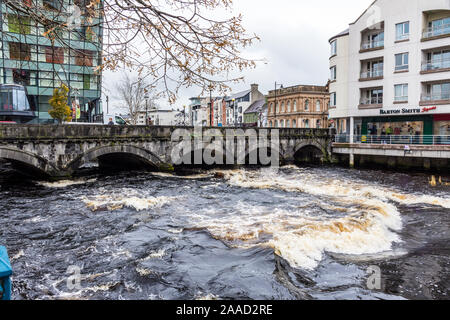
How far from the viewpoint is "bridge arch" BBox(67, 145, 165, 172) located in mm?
24641

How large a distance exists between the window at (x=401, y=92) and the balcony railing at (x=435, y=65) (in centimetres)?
217

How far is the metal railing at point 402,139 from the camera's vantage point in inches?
1216

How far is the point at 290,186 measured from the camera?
74.8 ft

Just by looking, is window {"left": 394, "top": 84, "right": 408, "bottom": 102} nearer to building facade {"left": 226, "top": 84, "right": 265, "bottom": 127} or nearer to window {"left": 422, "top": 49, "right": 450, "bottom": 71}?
window {"left": 422, "top": 49, "right": 450, "bottom": 71}

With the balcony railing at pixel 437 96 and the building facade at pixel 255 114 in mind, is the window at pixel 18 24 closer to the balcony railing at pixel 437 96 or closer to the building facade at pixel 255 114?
the balcony railing at pixel 437 96

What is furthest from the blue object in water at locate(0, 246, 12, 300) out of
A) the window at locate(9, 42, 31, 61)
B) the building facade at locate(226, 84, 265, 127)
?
the building facade at locate(226, 84, 265, 127)

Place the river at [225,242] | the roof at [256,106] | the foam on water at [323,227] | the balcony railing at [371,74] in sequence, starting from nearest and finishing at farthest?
the river at [225,242] < the foam on water at [323,227] < the balcony railing at [371,74] < the roof at [256,106]

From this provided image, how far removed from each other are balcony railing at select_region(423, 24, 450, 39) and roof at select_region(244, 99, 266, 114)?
152 ft

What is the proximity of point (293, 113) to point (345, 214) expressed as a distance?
49584 millimetres

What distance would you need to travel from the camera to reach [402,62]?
32.3 metres

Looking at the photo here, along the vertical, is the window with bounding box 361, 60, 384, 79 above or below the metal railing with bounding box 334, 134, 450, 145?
above

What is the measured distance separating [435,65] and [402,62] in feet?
9.07

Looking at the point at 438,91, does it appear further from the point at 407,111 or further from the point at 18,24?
the point at 18,24

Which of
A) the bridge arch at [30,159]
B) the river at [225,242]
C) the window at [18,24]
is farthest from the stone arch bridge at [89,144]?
the window at [18,24]
